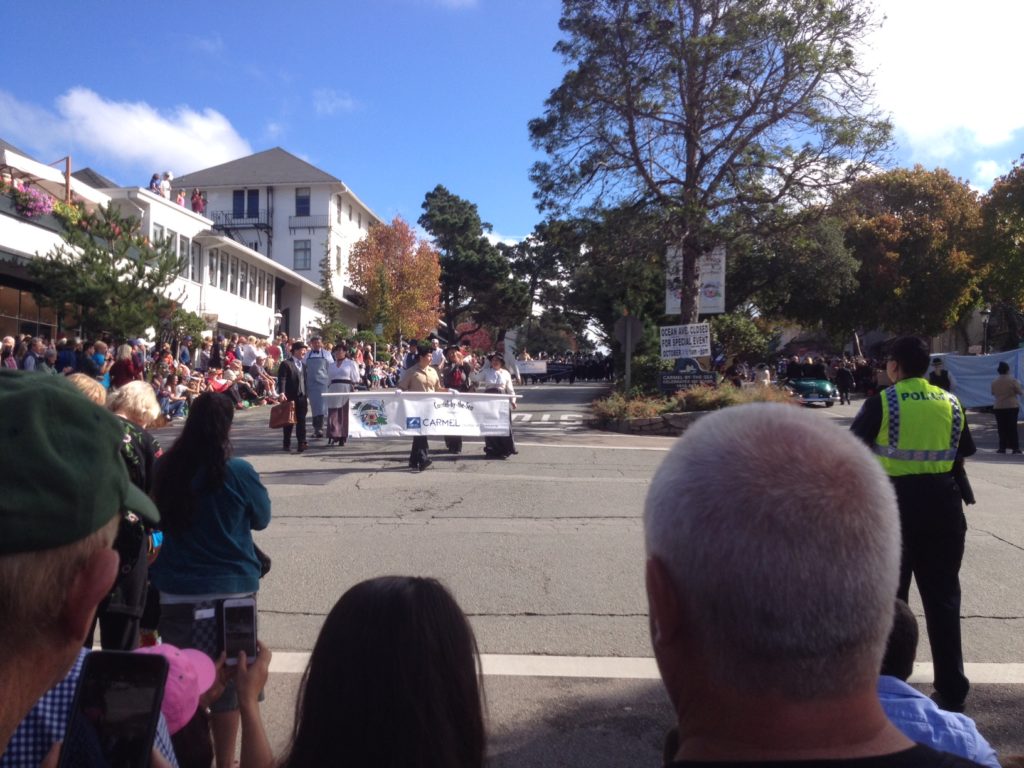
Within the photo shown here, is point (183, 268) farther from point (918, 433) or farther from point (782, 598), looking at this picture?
point (782, 598)

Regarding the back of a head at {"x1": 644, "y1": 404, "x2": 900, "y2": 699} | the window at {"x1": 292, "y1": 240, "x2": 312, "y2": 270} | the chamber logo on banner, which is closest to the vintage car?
the chamber logo on banner

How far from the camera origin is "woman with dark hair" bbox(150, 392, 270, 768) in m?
3.86

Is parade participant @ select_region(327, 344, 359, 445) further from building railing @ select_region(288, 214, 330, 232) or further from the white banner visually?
building railing @ select_region(288, 214, 330, 232)

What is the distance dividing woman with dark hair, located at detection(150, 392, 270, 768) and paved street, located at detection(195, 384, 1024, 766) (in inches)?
33.0

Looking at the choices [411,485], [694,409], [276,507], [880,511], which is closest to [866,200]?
[694,409]

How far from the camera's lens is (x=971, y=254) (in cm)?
3797

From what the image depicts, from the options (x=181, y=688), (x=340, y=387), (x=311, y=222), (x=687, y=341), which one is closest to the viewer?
(x=181, y=688)

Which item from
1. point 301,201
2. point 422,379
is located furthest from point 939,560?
point 301,201

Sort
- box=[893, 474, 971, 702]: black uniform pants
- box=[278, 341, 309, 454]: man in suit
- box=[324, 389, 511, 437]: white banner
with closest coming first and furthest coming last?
box=[893, 474, 971, 702]: black uniform pants
box=[324, 389, 511, 437]: white banner
box=[278, 341, 309, 454]: man in suit

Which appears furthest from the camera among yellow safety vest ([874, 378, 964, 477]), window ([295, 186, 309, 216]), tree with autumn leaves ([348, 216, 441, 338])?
window ([295, 186, 309, 216])

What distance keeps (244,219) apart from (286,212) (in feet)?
9.39

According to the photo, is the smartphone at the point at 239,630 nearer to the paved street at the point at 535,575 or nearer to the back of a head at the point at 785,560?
the paved street at the point at 535,575

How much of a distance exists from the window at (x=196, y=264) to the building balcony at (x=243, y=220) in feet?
59.4

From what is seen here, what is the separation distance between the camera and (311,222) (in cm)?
5431
